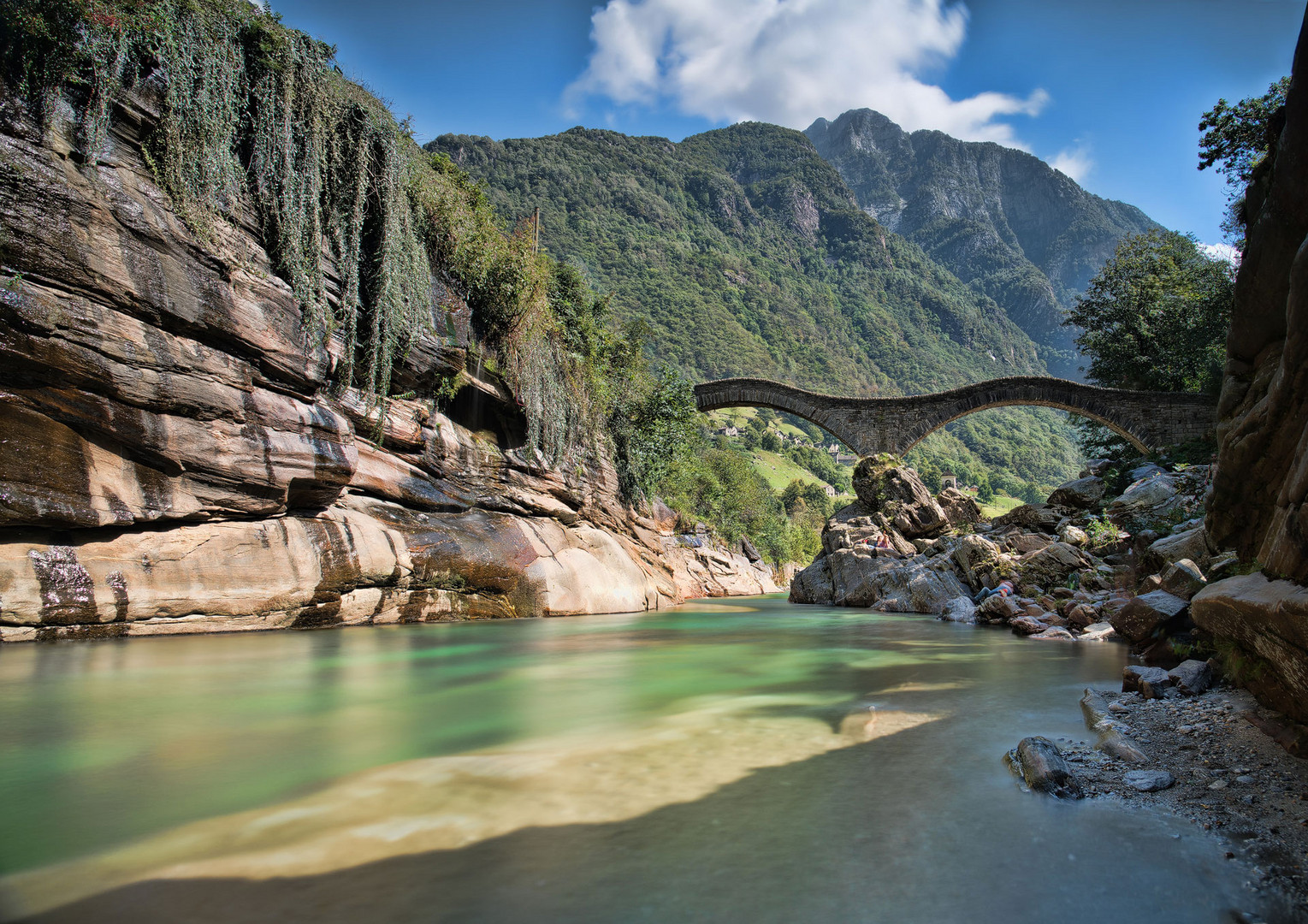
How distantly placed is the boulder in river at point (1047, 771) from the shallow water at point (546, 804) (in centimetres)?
11

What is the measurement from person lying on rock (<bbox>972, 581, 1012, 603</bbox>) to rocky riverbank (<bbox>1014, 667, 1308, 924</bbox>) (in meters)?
9.37

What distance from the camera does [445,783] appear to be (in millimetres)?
3264

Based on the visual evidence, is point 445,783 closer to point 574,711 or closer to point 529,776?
point 529,776

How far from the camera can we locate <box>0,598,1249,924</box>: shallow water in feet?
6.95

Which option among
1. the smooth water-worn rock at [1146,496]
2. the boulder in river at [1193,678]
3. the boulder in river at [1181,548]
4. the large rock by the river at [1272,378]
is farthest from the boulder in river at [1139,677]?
the smooth water-worn rock at [1146,496]

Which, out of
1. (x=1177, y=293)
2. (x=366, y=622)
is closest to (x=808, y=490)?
(x=1177, y=293)

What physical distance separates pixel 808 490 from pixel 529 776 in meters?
74.5

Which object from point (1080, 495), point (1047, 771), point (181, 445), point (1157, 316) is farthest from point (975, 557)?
point (1157, 316)

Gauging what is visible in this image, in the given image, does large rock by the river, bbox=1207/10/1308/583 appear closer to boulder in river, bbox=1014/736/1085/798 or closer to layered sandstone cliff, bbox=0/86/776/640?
boulder in river, bbox=1014/736/1085/798

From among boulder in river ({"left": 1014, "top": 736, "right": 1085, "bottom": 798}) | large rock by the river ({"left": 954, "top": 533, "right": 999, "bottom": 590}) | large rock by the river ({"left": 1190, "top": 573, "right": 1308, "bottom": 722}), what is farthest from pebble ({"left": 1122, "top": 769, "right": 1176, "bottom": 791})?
large rock by the river ({"left": 954, "top": 533, "right": 999, "bottom": 590})

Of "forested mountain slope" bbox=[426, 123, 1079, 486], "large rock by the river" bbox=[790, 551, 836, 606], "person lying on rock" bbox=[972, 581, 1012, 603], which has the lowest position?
"large rock by the river" bbox=[790, 551, 836, 606]

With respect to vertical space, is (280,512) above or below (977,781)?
above

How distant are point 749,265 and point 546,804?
119m

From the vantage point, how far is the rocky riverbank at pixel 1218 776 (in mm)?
2271
